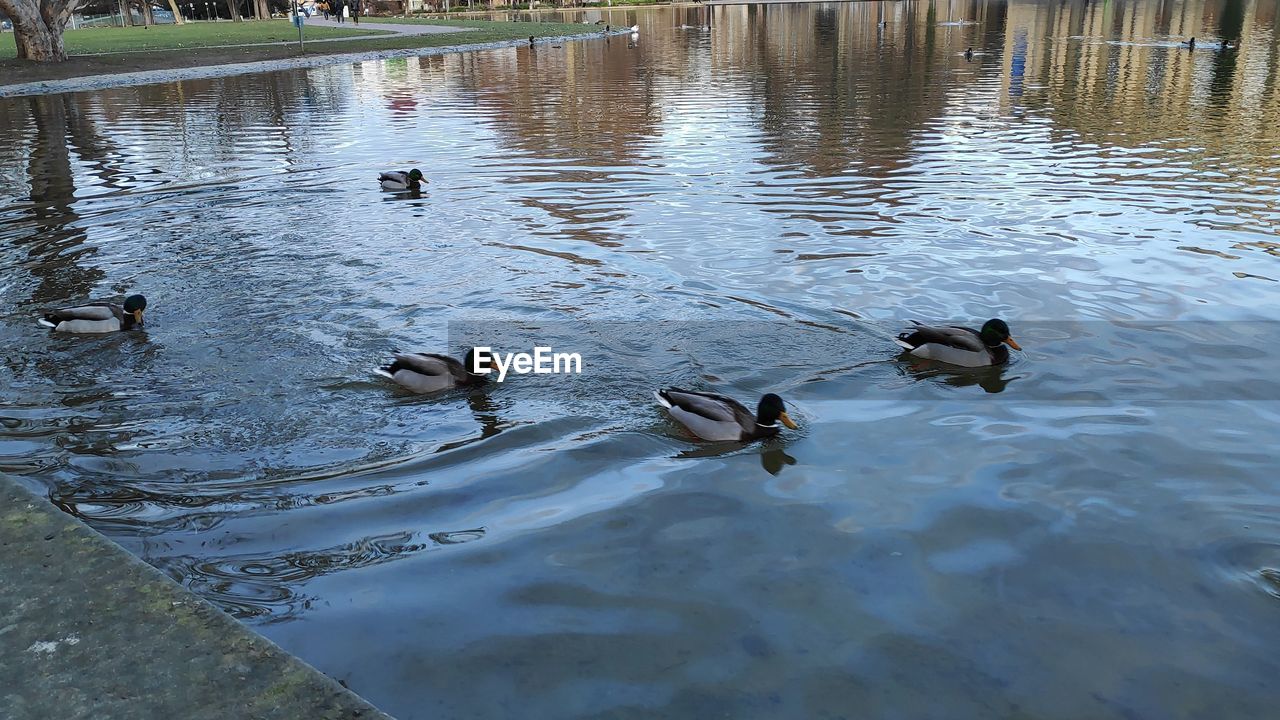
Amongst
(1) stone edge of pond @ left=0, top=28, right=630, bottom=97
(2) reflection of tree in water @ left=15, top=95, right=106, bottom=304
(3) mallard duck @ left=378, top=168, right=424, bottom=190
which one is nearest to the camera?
(2) reflection of tree in water @ left=15, top=95, right=106, bottom=304

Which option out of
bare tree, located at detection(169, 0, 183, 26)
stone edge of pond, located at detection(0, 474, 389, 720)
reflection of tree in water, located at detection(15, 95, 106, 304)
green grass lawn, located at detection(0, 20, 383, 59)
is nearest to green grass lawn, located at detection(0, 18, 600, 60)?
green grass lawn, located at detection(0, 20, 383, 59)

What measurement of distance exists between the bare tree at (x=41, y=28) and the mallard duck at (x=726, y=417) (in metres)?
37.1

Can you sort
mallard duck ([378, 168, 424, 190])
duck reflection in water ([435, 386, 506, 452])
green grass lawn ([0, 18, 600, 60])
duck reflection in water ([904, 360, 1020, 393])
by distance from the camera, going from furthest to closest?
green grass lawn ([0, 18, 600, 60])
mallard duck ([378, 168, 424, 190])
duck reflection in water ([904, 360, 1020, 393])
duck reflection in water ([435, 386, 506, 452])

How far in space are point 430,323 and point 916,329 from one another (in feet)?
13.6

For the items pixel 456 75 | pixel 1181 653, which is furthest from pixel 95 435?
pixel 456 75

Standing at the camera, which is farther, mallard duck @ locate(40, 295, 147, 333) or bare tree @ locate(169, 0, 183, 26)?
bare tree @ locate(169, 0, 183, 26)

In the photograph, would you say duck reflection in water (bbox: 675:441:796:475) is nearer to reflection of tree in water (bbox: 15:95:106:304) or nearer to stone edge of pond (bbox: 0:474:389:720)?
stone edge of pond (bbox: 0:474:389:720)

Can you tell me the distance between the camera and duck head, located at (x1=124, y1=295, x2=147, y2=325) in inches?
340

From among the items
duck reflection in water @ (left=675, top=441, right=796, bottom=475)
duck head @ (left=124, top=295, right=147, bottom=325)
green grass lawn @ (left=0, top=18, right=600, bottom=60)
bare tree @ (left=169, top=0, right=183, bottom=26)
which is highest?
bare tree @ (left=169, top=0, right=183, bottom=26)

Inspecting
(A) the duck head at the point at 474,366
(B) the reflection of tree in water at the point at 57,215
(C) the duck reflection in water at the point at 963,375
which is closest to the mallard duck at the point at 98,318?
(B) the reflection of tree in water at the point at 57,215

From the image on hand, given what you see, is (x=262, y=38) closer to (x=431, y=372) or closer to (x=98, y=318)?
(x=98, y=318)

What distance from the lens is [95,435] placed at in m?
6.72

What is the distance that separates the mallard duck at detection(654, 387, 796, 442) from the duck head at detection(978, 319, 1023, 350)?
6.88 ft

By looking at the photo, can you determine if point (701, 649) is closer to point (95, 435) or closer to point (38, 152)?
point (95, 435)
